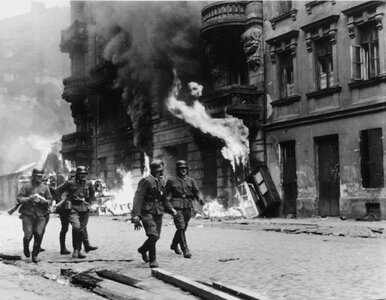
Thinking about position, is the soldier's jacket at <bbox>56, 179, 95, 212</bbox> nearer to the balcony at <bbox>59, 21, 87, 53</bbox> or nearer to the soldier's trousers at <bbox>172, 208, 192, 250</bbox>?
the soldier's trousers at <bbox>172, 208, 192, 250</bbox>

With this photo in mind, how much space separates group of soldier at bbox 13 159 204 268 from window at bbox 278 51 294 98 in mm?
12997

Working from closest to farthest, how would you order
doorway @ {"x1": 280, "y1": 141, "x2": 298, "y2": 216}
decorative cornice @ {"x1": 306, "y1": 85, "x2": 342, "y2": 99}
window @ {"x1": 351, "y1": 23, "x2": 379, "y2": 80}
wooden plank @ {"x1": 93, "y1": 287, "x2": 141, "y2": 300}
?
wooden plank @ {"x1": 93, "y1": 287, "x2": 141, "y2": 300} < window @ {"x1": 351, "y1": 23, "x2": 379, "y2": 80} < decorative cornice @ {"x1": 306, "y1": 85, "x2": 342, "y2": 99} < doorway @ {"x1": 280, "y1": 141, "x2": 298, "y2": 216}

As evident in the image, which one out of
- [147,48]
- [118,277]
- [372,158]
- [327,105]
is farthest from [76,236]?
[147,48]

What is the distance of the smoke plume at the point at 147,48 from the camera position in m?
28.2

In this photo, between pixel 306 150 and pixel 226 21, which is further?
pixel 226 21

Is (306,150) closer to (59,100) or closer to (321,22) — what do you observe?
(321,22)

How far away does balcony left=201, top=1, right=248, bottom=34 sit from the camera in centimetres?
2508

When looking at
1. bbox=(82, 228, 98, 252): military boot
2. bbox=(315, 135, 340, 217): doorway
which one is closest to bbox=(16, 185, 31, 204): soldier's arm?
bbox=(82, 228, 98, 252): military boot

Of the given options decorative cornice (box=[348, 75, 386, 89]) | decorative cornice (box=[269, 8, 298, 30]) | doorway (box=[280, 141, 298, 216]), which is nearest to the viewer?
decorative cornice (box=[348, 75, 386, 89])

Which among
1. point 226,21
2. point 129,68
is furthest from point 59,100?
point 226,21

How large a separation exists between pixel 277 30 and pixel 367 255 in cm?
1511

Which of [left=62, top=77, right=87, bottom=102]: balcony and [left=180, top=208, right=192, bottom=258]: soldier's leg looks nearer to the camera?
[left=180, top=208, right=192, bottom=258]: soldier's leg

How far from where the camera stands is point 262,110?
24.7m

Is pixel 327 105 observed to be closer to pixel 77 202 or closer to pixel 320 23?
pixel 320 23
